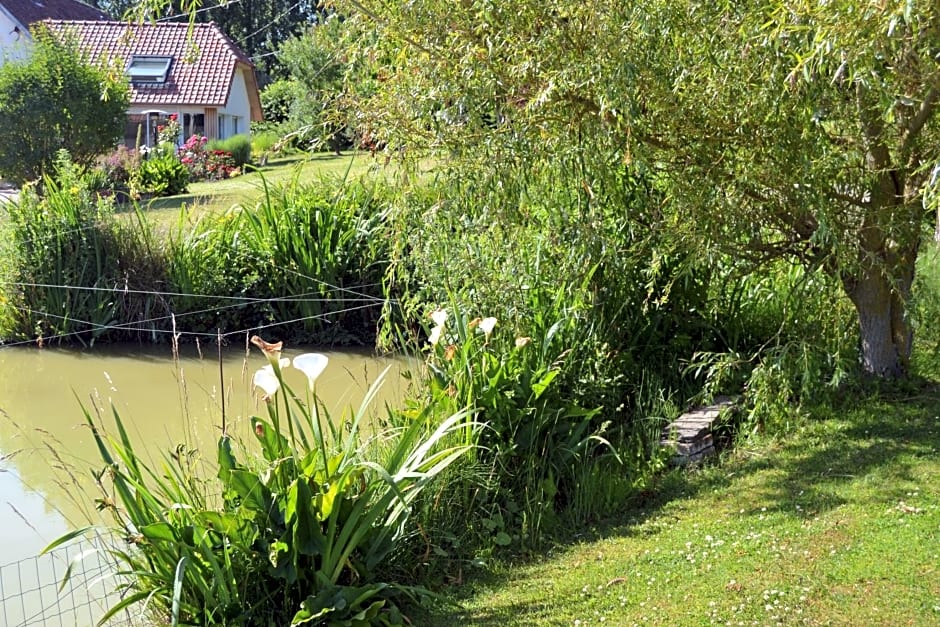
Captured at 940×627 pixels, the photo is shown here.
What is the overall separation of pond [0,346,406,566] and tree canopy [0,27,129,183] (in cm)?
1118

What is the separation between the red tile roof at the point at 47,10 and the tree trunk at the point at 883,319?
38.4 meters

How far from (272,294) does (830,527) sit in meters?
8.66

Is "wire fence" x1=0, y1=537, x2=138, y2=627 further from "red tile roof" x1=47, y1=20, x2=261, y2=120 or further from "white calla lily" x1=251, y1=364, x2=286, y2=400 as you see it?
"red tile roof" x1=47, y1=20, x2=261, y2=120

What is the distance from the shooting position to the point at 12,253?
12.5 metres

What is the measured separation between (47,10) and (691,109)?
140 feet

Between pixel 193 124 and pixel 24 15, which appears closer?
pixel 193 124

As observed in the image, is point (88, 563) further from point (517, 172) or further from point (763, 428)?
point (763, 428)

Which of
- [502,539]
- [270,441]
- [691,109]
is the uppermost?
[691,109]

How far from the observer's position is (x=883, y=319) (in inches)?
294

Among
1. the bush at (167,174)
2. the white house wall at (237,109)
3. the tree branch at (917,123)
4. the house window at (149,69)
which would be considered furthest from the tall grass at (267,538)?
the house window at (149,69)

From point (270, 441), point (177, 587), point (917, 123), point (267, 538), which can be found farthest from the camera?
point (917, 123)

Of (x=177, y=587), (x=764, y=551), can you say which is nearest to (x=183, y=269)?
(x=177, y=587)

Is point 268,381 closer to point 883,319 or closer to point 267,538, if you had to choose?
point 267,538

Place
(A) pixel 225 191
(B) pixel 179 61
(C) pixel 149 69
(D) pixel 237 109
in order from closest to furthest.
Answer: (A) pixel 225 191, (B) pixel 179 61, (C) pixel 149 69, (D) pixel 237 109
